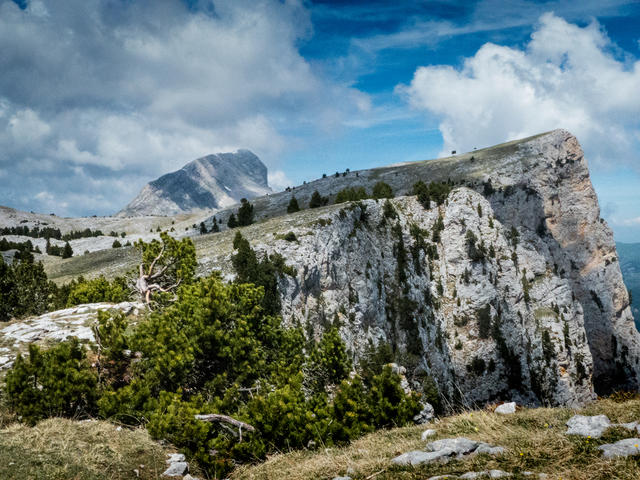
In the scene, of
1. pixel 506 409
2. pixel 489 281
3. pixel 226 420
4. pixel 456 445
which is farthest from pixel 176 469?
pixel 489 281

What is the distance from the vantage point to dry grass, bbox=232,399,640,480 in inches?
273

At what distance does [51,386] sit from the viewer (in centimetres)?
1505

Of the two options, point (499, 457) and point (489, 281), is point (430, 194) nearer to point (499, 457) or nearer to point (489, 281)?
point (489, 281)

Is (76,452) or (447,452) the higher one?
(76,452)

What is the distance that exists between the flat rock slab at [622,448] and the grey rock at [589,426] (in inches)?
28.6

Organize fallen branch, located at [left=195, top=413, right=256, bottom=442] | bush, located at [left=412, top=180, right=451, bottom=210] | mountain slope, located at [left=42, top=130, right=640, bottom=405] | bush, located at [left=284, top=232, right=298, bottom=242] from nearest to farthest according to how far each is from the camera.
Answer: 1. fallen branch, located at [left=195, top=413, right=256, bottom=442]
2. bush, located at [left=284, top=232, right=298, bottom=242]
3. mountain slope, located at [left=42, top=130, right=640, bottom=405]
4. bush, located at [left=412, top=180, right=451, bottom=210]

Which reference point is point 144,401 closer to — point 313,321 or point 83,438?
point 83,438

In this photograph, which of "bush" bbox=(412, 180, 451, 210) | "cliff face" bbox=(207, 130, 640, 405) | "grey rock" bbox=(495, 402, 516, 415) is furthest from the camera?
"bush" bbox=(412, 180, 451, 210)

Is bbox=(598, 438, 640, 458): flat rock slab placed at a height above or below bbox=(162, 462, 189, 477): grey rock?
above

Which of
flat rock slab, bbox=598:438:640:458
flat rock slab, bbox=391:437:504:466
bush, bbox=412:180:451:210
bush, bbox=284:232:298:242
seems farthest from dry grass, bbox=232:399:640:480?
bush, bbox=412:180:451:210

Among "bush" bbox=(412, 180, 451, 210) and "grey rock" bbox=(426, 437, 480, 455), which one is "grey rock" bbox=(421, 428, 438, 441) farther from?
"bush" bbox=(412, 180, 451, 210)

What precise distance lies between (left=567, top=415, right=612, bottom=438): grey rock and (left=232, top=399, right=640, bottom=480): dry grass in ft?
0.72

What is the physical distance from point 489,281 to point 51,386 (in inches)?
3330

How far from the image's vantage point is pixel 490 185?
111 metres
